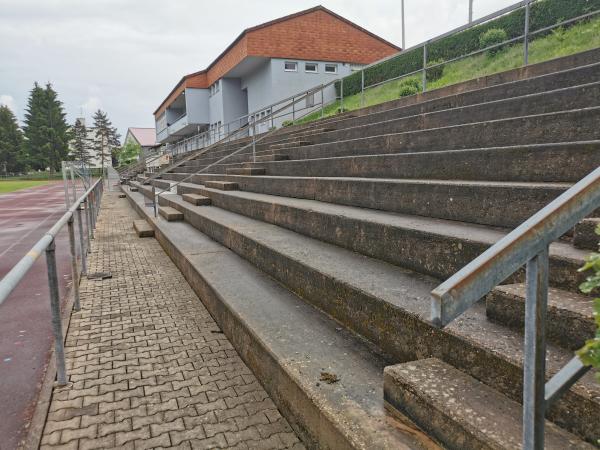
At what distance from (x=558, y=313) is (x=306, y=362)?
1.27m

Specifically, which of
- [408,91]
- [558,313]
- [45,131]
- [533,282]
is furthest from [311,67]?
[45,131]

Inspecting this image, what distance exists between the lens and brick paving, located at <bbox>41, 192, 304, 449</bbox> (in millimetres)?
2344

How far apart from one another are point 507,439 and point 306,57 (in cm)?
2749

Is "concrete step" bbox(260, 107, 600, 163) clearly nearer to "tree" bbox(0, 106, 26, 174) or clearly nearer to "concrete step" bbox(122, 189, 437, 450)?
"concrete step" bbox(122, 189, 437, 450)

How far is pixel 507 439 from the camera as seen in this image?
1430 mm

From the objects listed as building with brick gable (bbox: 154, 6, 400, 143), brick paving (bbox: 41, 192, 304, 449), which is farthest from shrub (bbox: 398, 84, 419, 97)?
brick paving (bbox: 41, 192, 304, 449)

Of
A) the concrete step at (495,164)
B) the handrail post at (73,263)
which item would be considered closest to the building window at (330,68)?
the concrete step at (495,164)

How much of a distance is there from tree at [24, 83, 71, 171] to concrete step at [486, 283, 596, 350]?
75.0 meters

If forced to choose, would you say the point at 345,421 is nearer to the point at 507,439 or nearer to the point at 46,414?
the point at 507,439

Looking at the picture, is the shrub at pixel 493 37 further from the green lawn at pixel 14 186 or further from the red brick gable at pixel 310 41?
the green lawn at pixel 14 186

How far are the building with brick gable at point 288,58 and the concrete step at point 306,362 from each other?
19.1 meters

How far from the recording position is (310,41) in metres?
26.8

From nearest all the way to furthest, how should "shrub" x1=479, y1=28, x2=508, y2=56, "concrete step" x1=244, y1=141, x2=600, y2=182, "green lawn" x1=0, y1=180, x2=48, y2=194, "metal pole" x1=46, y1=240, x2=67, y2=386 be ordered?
"concrete step" x1=244, y1=141, x2=600, y2=182 < "metal pole" x1=46, y1=240, x2=67, y2=386 < "shrub" x1=479, y1=28, x2=508, y2=56 < "green lawn" x1=0, y1=180, x2=48, y2=194

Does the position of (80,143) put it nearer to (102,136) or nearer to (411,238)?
(102,136)
